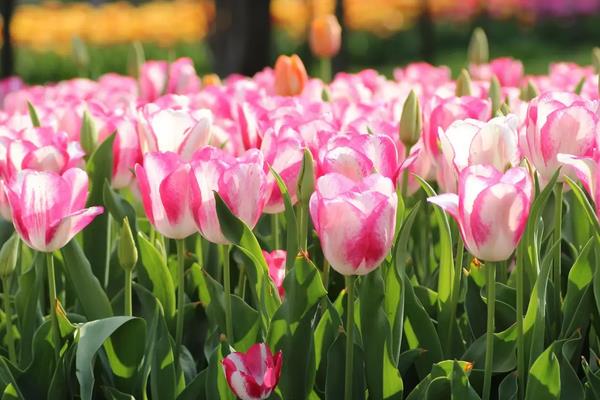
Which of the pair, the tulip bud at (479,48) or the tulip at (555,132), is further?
the tulip bud at (479,48)

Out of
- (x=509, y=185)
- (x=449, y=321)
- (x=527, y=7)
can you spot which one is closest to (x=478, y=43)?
(x=449, y=321)

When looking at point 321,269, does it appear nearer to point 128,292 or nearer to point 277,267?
point 277,267

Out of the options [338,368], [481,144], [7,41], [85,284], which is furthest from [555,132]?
[7,41]

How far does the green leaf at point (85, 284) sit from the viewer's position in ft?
6.39

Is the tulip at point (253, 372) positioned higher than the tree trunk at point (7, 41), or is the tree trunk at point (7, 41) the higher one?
the tulip at point (253, 372)

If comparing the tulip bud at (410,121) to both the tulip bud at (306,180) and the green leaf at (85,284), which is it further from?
the green leaf at (85,284)

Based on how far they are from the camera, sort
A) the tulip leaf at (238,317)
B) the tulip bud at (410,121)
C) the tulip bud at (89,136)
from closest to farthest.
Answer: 1. the tulip leaf at (238,317)
2. the tulip bud at (410,121)
3. the tulip bud at (89,136)

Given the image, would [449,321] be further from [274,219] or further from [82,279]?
[82,279]

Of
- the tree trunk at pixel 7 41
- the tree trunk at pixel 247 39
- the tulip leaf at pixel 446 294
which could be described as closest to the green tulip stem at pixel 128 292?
the tulip leaf at pixel 446 294

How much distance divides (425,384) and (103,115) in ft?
3.91

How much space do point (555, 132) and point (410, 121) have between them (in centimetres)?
46

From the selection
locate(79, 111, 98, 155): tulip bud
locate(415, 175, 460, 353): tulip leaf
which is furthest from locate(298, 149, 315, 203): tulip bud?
locate(79, 111, 98, 155): tulip bud

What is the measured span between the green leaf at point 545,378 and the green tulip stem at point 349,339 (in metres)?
0.26

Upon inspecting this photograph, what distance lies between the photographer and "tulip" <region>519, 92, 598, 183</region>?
180 centimetres
